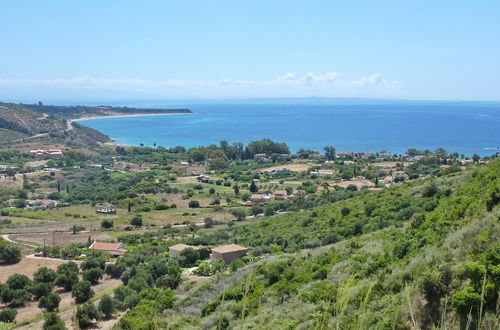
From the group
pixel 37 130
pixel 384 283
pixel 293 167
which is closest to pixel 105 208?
pixel 293 167

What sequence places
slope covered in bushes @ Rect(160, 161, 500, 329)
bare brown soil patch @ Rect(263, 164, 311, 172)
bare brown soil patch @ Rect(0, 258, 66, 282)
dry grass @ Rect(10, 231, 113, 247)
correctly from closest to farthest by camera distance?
slope covered in bushes @ Rect(160, 161, 500, 329)
bare brown soil patch @ Rect(0, 258, 66, 282)
dry grass @ Rect(10, 231, 113, 247)
bare brown soil patch @ Rect(263, 164, 311, 172)

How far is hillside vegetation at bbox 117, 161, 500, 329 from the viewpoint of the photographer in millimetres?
5723

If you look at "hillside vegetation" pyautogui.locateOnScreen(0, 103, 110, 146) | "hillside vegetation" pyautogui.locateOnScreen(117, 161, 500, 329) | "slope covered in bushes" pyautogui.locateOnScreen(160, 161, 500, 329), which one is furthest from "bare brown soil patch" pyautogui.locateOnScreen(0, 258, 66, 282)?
"hillside vegetation" pyautogui.locateOnScreen(0, 103, 110, 146)

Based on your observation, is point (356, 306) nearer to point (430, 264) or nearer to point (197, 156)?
point (430, 264)

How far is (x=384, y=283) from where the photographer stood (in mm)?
8781

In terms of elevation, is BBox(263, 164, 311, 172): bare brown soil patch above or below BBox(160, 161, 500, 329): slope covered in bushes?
below

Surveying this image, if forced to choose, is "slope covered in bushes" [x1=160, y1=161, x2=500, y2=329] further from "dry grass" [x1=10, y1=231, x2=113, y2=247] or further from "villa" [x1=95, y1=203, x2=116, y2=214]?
"villa" [x1=95, y1=203, x2=116, y2=214]

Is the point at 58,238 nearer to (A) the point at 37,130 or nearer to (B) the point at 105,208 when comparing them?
(B) the point at 105,208

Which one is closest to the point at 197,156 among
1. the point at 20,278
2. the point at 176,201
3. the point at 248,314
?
the point at 176,201

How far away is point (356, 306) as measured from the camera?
7.75 meters

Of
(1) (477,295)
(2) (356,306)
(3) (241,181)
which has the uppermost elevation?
(1) (477,295)

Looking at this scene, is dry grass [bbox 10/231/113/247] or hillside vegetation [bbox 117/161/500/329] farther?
dry grass [bbox 10/231/113/247]

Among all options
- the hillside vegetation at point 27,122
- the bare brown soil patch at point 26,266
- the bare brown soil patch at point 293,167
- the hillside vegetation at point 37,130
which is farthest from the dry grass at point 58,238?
the hillside vegetation at point 27,122

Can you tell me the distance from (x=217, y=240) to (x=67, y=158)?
67346mm
